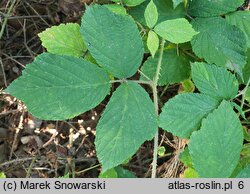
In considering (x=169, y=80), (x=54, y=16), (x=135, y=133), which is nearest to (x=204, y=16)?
(x=169, y=80)

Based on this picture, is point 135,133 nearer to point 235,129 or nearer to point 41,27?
point 235,129

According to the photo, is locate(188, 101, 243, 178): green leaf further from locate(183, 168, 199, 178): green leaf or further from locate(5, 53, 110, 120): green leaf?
locate(5, 53, 110, 120): green leaf

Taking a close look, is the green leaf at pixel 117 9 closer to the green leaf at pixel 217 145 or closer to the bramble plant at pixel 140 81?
the bramble plant at pixel 140 81

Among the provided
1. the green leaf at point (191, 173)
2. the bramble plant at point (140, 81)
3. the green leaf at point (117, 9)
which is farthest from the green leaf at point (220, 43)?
the green leaf at point (191, 173)

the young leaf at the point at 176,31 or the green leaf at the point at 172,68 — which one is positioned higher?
the young leaf at the point at 176,31

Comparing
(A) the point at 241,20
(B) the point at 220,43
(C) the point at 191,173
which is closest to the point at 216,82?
(B) the point at 220,43

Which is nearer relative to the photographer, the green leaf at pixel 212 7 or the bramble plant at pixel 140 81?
the bramble plant at pixel 140 81

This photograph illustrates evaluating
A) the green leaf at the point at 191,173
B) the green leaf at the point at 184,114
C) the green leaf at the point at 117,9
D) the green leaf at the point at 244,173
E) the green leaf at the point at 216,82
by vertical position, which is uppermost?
the green leaf at the point at 117,9
